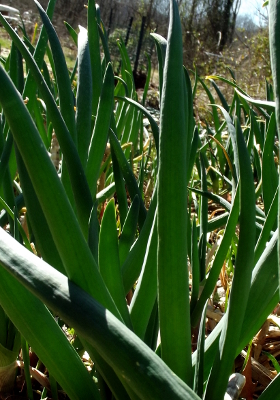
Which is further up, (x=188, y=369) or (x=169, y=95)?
(x=169, y=95)

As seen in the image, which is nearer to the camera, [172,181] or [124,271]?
[172,181]

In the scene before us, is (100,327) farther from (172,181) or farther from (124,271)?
(124,271)

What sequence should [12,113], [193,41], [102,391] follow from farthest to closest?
[193,41] < [102,391] < [12,113]

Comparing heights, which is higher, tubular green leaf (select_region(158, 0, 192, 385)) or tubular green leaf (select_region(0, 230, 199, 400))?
tubular green leaf (select_region(158, 0, 192, 385))

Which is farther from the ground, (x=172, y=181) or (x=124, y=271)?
(x=172, y=181)

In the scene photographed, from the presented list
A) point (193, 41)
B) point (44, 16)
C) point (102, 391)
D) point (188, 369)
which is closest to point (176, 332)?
point (188, 369)

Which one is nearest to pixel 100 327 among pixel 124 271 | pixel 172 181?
pixel 172 181

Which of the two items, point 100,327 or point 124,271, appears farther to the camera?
point 124,271

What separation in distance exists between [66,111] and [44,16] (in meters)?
0.12

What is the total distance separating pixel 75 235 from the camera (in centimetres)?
34

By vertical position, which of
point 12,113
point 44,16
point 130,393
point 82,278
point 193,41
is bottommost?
point 130,393

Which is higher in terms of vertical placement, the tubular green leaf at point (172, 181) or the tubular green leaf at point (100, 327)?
the tubular green leaf at point (172, 181)

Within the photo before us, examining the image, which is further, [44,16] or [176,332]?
[44,16]

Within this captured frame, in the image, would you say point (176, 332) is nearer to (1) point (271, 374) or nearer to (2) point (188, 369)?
(2) point (188, 369)
